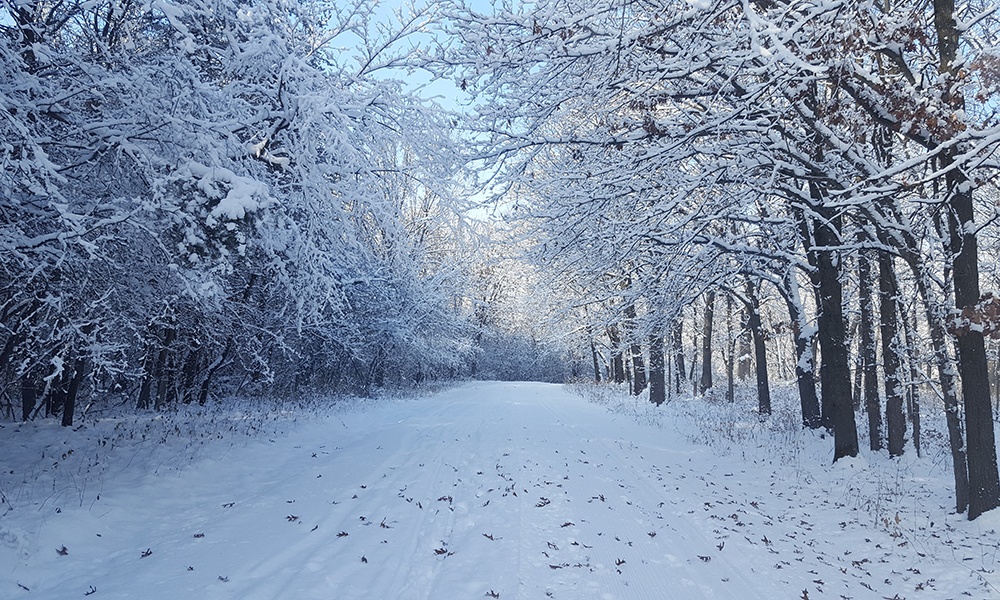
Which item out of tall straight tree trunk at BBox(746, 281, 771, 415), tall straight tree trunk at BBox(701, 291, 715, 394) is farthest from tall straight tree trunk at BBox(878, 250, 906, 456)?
tall straight tree trunk at BBox(701, 291, 715, 394)

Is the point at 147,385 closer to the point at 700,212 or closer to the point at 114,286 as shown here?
the point at 114,286

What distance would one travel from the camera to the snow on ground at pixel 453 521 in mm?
4906

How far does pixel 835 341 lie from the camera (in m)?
11.0

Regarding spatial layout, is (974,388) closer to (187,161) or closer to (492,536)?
(492,536)

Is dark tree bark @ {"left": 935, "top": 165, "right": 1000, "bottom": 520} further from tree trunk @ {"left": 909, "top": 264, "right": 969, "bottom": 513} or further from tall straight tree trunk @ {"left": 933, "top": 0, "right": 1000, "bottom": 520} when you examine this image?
tree trunk @ {"left": 909, "top": 264, "right": 969, "bottom": 513}

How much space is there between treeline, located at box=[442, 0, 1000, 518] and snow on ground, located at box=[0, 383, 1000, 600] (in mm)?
1789

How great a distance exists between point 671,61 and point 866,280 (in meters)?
8.02

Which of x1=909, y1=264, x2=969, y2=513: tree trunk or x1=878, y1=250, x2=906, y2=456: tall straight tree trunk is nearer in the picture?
x1=909, y1=264, x2=969, y2=513: tree trunk

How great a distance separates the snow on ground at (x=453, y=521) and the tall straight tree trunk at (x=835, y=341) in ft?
1.99

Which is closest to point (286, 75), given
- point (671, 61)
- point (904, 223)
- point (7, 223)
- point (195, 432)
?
point (7, 223)

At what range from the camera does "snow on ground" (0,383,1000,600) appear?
16.1 feet

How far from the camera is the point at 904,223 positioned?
26.3 ft

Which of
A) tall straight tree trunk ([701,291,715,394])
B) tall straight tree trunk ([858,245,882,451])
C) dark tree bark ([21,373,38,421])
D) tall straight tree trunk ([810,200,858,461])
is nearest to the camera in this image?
tall straight tree trunk ([810,200,858,461])

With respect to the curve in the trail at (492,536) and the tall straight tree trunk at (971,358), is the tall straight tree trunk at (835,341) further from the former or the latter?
the curve in the trail at (492,536)
